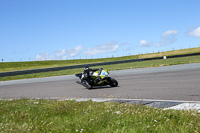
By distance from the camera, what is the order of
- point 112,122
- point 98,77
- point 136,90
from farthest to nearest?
point 98,77
point 136,90
point 112,122

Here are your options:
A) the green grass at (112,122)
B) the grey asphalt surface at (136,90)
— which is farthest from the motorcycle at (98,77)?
the green grass at (112,122)

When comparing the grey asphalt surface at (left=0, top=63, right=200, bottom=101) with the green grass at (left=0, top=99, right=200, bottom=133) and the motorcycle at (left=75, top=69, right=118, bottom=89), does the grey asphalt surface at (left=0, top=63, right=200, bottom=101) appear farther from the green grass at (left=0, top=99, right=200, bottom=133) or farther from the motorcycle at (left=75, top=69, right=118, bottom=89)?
the green grass at (left=0, top=99, right=200, bottom=133)

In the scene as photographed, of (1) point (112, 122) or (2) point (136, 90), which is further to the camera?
(2) point (136, 90)

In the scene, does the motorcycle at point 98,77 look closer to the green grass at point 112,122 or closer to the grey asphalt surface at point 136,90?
the grey asphalt surface at point 136,90

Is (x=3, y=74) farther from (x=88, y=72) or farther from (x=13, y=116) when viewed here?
(x=13, y=116)

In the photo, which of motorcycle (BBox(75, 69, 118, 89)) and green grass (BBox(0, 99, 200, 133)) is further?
motorcycle (BBox(75, 69, 118, 89))

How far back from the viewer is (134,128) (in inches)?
184

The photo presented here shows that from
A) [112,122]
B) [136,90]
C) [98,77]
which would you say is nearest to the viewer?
[112,122]

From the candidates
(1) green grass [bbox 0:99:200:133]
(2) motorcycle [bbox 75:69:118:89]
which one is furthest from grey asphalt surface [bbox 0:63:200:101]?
(1) green grass [bbox 0:99:200:133]

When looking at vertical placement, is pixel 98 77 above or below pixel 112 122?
above

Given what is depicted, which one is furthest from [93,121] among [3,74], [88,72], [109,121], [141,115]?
[3,74]

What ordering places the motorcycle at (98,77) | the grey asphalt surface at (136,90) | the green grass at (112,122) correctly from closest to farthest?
the green grass at (112,122), the grey asphalt surface at (136,90), the motorcycle at (98,77)

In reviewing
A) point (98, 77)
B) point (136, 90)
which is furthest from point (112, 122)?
point (98, 77)

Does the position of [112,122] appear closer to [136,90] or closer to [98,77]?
[136,90]
